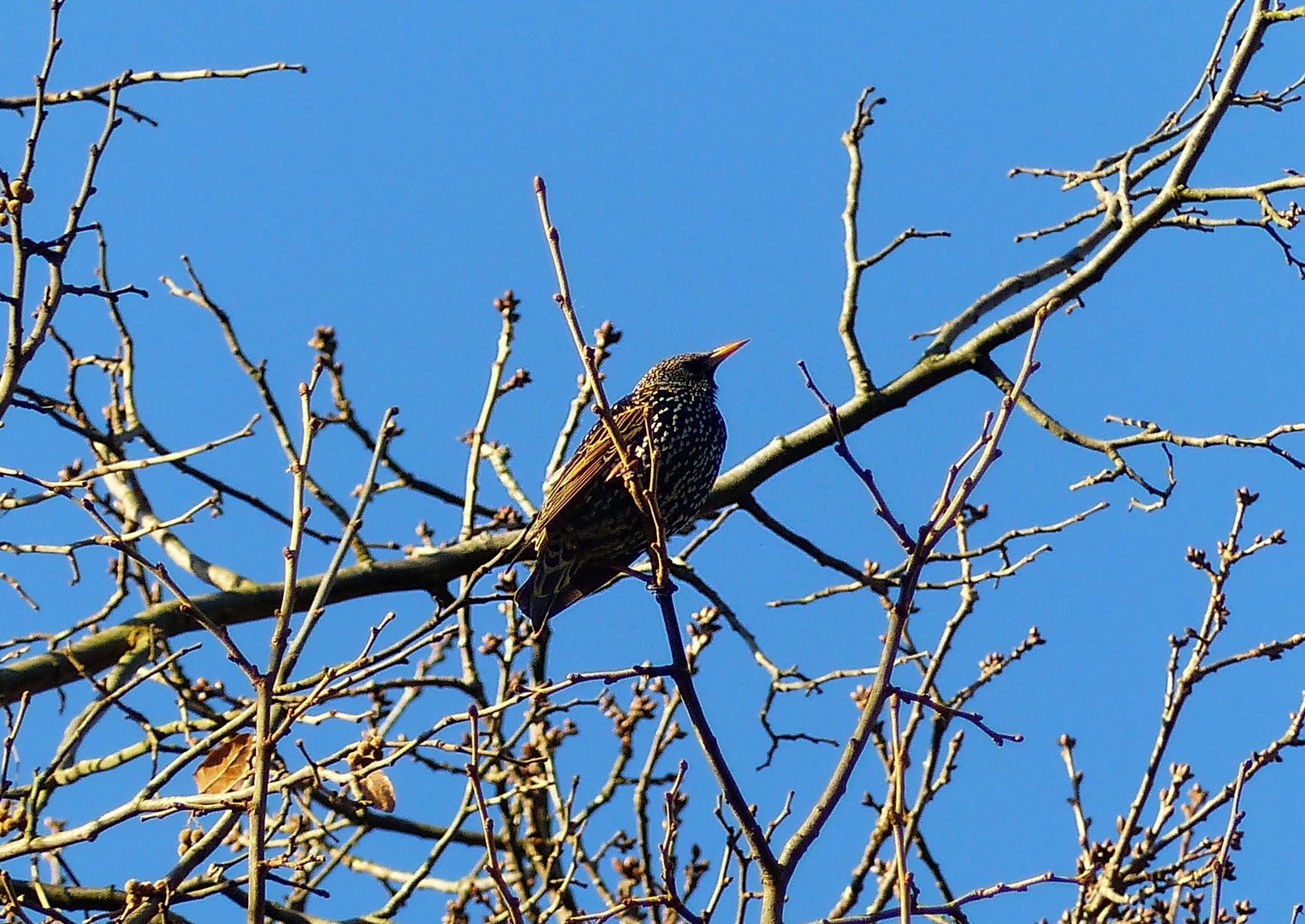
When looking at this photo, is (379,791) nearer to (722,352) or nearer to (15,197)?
(15,197)

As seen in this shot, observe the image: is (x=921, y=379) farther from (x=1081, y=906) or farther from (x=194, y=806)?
(x=194, y=806)

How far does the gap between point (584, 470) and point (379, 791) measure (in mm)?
1999

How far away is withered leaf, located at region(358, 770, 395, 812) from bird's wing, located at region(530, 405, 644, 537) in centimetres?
169

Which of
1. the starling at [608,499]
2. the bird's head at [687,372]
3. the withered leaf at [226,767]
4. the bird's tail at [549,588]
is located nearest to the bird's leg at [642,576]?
the withered leaf at [226,767]

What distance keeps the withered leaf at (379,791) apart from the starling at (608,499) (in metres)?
1.58

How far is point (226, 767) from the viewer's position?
3.01 meters

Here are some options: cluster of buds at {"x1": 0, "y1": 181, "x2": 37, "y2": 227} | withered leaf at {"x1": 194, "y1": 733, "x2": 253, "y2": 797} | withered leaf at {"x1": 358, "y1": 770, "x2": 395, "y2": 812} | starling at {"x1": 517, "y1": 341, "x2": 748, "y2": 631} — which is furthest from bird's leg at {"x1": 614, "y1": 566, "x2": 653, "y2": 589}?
cluster of buds at {"x1": 0, "y1": 181, "x2": 37, "y2": 227}

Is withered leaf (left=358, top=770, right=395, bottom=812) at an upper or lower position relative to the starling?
lower

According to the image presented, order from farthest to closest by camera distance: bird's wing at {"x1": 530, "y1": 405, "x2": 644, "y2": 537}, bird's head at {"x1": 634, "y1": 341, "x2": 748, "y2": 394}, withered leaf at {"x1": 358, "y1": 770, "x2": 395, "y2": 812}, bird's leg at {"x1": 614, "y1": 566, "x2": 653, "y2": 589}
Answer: bird's head at {"x1": 634, "y1": 341, "x2": 748, "y2": 394} < bird's wing at {"x1": 530, "y1": 405, "x2": 644, "y2": 537} < bird's leg at {"x1": 614, "y1": 566, "x2": 653, "y2": 589} < withered leaf at {"x1": 358, "y1": 770, "x2": 395, "y2": 812}

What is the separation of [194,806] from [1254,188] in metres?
4.51

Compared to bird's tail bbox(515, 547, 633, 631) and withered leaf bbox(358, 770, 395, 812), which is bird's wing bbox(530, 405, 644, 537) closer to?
bird's tail bbox(515, 547, 633, 631)

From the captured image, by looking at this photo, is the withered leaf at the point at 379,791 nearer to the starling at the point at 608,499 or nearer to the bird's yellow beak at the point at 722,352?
the starling at the point at 608,499

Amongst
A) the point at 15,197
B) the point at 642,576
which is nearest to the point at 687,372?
the point at 642,576

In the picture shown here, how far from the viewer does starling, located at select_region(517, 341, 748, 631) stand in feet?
15.5
